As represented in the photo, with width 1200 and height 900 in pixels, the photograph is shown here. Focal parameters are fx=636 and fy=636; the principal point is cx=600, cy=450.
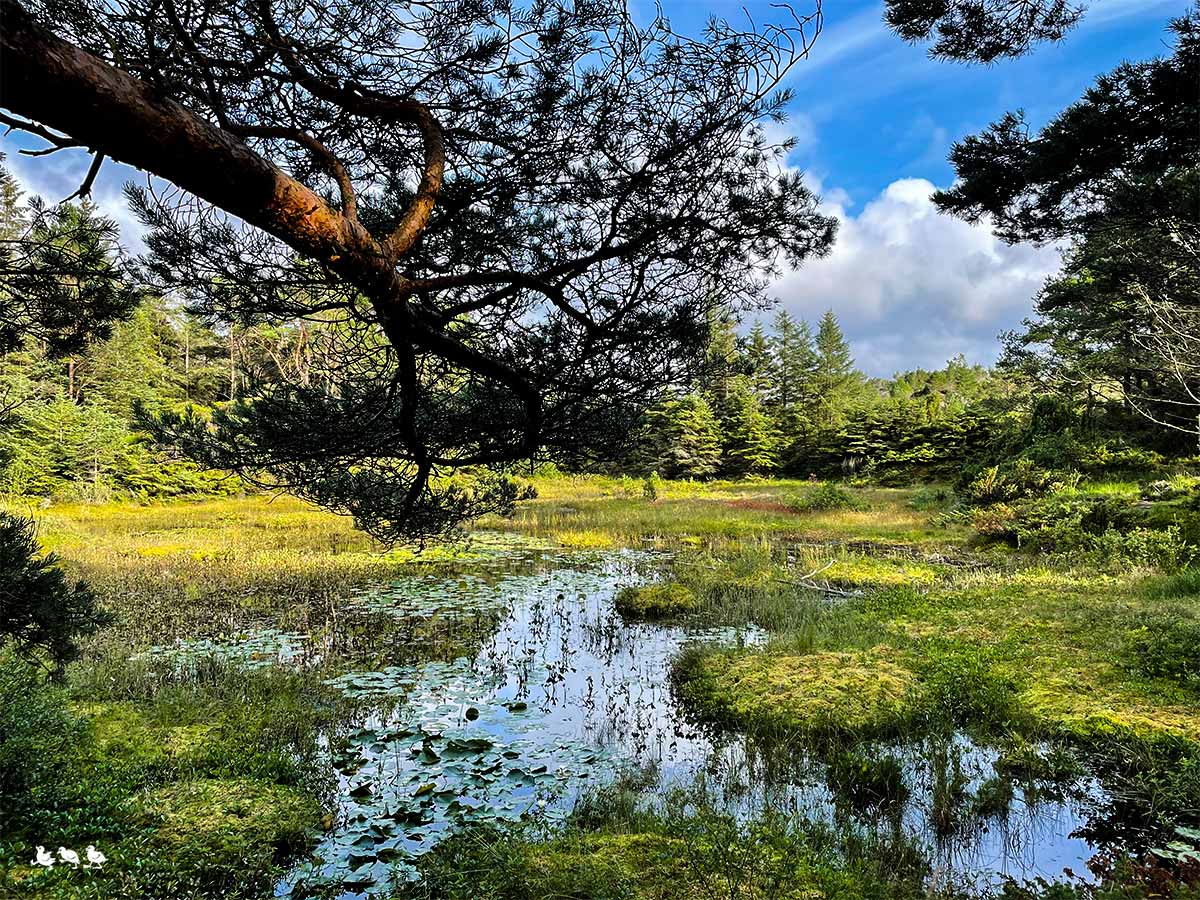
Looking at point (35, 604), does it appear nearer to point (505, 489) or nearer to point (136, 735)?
point (136, 735)

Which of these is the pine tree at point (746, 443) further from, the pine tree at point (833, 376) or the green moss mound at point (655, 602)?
the green moss mound at point (655, 602)

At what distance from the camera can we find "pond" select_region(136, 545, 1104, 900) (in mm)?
4023

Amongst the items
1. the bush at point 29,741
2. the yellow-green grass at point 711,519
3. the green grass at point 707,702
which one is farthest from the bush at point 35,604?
the yellow-green grass at point 711,519

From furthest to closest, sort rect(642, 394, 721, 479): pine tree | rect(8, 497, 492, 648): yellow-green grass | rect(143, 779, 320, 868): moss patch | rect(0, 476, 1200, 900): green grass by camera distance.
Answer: rect(642, 394, 721, 479): pine tree < rect(8, 497, 492, 648): yellow-green grass < rect(143, 779, 320, 868): moss patch < rect(0, 476, 1200, 900): green grass

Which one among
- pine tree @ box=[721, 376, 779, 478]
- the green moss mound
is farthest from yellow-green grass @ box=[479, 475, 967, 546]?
pine tree @ box=[721, 376, 779, 478]

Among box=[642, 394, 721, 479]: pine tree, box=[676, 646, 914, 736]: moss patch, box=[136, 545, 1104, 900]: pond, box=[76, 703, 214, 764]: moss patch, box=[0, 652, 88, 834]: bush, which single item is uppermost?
box=[642, 394, 721, 479]: pine tree

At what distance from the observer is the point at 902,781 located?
4684mm

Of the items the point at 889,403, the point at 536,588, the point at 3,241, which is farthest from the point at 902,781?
the point at 889,403

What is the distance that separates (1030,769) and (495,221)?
18.0ft

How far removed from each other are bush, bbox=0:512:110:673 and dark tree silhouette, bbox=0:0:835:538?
1.29 metres

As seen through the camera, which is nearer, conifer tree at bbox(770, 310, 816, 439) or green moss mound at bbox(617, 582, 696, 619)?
green moss mound at bbox(617, 582, 696, 619)

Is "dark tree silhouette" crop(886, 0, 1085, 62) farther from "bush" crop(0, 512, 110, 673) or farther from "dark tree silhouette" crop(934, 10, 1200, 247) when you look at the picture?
"bush" crop(0, 512, 110, 673)

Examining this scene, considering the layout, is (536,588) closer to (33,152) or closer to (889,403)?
(33,152)

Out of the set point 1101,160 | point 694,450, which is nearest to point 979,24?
point 1101,160
